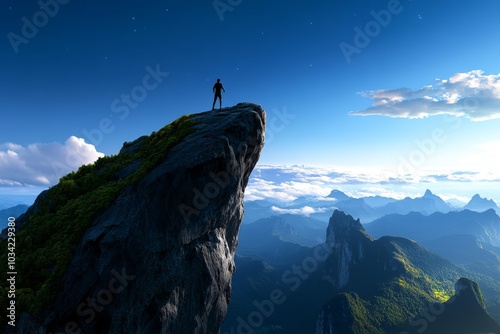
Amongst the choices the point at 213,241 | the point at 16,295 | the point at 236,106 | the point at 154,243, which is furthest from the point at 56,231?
the point at 236,106

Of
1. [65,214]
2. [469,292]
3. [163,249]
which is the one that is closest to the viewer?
[163,249]

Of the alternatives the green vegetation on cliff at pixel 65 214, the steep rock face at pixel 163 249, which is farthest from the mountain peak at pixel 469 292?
the green vegetation on cliff at pixel 65 214

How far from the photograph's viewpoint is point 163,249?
18.4 m

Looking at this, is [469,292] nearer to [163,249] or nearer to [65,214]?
[163,249]

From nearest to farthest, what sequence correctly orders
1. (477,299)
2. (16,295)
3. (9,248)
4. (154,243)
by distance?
(16,295), (154,243), (9,248), (477,299)

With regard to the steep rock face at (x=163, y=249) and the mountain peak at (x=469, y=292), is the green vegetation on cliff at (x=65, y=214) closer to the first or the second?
the steep rock face at (x=163, y=249)

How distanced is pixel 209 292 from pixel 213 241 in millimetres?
4002

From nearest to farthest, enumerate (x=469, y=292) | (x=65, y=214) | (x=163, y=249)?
1. (x=163, y=249)
2. (x=65, y=214)
3. (x=469, y=292)

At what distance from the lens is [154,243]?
58.6 feet

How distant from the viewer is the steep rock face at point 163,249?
16484 mm

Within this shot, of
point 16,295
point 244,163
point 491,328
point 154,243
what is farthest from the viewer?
point 491,328

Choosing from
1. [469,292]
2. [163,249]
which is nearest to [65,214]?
[163,249]

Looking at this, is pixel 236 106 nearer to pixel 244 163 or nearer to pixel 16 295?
pixel 244 163

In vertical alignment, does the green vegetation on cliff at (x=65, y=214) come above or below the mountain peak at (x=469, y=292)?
above
